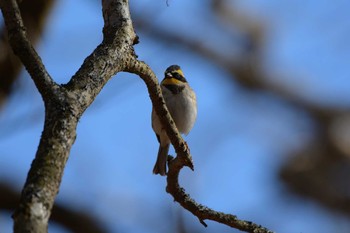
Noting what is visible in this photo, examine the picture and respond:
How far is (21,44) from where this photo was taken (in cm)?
221

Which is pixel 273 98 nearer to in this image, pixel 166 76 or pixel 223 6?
pixel 223 6

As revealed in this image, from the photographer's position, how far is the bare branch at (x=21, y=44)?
220 centimetres

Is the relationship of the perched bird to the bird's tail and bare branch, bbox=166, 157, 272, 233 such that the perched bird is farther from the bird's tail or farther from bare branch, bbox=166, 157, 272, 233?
bare branch, bbox=166, 157, 272, 233

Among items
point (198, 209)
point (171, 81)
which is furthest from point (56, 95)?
point (171, 81)

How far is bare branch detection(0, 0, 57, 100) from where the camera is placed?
2.20 m

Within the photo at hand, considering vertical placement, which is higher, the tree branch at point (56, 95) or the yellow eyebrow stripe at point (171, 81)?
the yellow eyebrow stripe at point (171, 81)

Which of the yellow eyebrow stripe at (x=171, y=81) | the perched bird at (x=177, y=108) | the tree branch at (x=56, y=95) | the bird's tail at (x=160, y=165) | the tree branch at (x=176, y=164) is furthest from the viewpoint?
A: the yellow eyebrow stripe at (x=171, y=81)

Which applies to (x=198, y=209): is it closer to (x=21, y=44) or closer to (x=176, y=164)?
(x=176, y=164)

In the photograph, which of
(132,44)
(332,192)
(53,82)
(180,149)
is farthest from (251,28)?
(53,82)

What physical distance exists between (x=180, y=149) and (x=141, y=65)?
2.16 feet

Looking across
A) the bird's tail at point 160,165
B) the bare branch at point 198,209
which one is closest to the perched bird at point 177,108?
the bird's tail at point 160,165

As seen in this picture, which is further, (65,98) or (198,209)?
(198,209)

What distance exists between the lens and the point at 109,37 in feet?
9.10

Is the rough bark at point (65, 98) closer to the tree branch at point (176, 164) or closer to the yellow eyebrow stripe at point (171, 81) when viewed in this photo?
the tree branch at point (176, 164)
